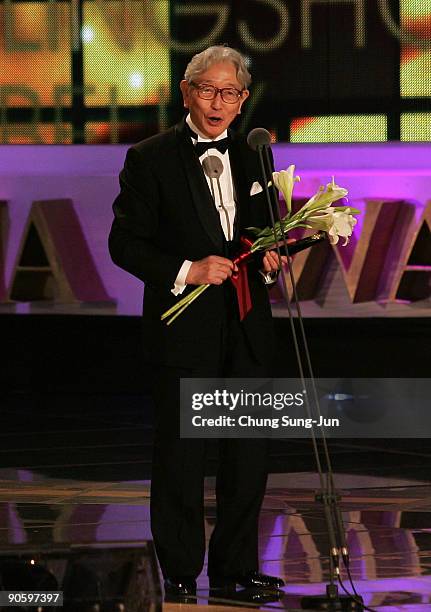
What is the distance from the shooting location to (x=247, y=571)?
598 cm

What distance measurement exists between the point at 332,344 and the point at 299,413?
835cm

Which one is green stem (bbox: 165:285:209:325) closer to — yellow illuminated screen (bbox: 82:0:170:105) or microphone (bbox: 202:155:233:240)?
microphone (bbox: 202:155:233:240)

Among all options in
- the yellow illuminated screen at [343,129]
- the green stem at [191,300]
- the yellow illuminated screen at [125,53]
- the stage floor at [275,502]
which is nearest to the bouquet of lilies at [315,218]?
the green stem at [191,300]

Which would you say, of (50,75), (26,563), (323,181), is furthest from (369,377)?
(26,563)

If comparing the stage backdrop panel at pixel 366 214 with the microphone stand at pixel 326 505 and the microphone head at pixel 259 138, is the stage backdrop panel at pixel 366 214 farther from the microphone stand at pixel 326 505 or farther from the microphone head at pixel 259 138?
the microphone head at pixel 259 138

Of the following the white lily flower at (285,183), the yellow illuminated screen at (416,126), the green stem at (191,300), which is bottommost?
the green stem at (191,300)

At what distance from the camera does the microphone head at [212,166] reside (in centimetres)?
596

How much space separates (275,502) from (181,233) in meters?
2.79

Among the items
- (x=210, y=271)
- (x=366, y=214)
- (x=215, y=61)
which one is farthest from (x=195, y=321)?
(x=366, y=214)

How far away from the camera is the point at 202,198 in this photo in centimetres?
591

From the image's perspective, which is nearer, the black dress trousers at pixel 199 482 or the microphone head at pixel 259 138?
the microphone head at pixel 259 138

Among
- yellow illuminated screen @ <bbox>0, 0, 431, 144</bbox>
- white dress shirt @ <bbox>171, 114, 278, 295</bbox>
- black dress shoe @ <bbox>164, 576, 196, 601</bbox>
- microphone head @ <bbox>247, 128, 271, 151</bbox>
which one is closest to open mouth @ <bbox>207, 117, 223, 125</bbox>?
white dress shirt @ <bbox>171, 114, 278, 295</bbox>

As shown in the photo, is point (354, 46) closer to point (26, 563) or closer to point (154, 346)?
point (154, 346)

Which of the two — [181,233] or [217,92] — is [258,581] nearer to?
[181,233]
